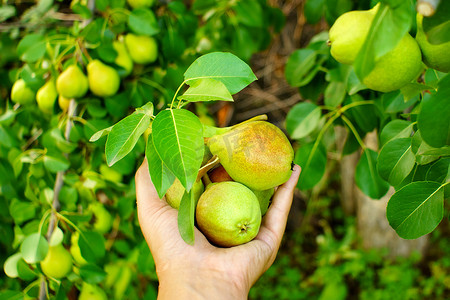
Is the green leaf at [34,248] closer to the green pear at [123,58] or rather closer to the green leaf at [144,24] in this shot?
the green pear at [123,58]

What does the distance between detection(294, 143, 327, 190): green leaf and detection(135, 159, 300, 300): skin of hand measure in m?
0.30

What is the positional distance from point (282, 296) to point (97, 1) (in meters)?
2.44

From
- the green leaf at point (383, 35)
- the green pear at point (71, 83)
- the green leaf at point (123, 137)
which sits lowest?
the green pear at point (71, 83)

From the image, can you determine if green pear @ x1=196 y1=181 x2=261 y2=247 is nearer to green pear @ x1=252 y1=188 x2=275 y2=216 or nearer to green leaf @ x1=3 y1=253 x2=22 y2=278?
green pear @ x1=252 y1=188 x2=275 y2=216

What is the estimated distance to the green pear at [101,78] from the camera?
4.89 ft

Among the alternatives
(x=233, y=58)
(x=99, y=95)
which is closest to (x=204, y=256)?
(x=233, y=58)

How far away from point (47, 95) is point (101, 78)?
26cm

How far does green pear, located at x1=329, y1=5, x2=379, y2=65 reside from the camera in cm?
79

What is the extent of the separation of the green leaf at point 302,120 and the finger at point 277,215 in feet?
0.94

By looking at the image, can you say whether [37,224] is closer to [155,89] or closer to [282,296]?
[155,89]

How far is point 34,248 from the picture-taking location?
4.17ft

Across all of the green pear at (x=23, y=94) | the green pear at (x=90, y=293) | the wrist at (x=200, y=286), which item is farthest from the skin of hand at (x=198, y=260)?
the green pear at (x=23, y=94)

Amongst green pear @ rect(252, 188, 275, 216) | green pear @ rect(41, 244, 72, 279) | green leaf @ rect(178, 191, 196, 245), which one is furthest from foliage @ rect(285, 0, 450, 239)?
green pear @ rect(41, 244, 72, 279)

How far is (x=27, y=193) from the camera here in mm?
1450
